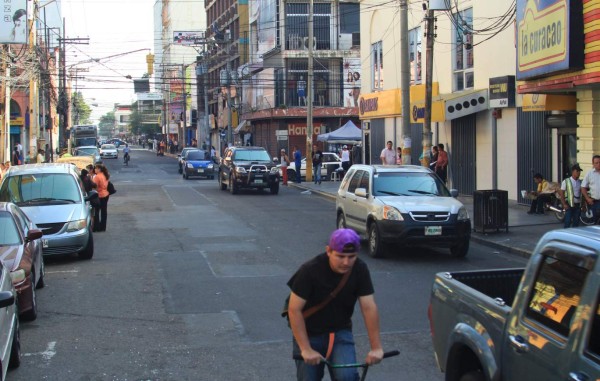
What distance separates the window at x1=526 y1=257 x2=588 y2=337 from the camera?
439cm

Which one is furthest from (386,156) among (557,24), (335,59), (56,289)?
(335,59)

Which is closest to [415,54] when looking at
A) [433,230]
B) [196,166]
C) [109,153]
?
[196,166]

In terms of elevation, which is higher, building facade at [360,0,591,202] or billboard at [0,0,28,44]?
billboard at [0,0,28,44]

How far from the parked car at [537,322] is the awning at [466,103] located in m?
20.7

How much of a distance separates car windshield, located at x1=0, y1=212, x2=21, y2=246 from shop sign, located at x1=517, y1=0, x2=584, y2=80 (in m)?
11.5

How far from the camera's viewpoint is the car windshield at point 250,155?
33.2 m

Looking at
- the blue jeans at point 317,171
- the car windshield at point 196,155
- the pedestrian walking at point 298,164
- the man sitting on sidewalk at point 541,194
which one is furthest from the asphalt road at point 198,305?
the car windshield at point 196,155

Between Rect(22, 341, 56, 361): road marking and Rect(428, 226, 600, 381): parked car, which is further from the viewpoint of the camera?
Rect(22, 341, 56, 361): road marking

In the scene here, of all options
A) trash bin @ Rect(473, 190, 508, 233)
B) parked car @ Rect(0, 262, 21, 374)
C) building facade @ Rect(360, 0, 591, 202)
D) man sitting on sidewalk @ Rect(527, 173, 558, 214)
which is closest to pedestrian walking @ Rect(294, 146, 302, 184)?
building facade @ Rect(360, 0, 591, 202)

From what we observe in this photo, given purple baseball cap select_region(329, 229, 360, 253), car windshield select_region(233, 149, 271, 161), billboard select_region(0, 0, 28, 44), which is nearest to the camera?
purple baseball cap select_region(329, 229, 360, 253)

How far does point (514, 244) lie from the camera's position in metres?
16.2

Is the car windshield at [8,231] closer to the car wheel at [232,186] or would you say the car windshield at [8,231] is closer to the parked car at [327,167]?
the car wheel at [232,186]

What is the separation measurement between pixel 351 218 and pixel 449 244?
2606mm

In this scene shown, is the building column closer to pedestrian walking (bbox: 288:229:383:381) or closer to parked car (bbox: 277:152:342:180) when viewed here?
pedestrian walking (bbox: 288:229:383:381)
